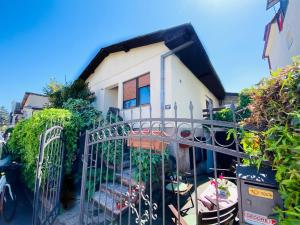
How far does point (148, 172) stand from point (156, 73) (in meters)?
4.13

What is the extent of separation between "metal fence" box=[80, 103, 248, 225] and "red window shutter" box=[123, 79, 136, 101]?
9.13 feet

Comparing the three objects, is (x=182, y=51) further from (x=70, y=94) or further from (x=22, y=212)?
(x=22, y=212)

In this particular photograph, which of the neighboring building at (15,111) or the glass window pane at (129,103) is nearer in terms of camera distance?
the glass window pane at (129,103)

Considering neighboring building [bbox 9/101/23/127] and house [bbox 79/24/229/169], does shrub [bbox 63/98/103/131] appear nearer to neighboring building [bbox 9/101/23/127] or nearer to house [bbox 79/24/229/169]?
house [bbox 79/24/229/169]

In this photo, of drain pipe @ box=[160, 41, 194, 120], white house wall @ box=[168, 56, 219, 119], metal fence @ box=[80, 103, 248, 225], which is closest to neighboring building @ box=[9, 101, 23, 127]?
metal fence @ box=[80, 103, 248, 225]

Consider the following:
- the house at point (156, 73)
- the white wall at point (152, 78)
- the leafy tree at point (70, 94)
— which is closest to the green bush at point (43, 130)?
the house at point (156, 73)

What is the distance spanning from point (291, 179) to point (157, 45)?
277 inches

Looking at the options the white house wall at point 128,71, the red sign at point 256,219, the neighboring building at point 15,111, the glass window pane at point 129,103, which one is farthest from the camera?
the neighboring building at point 15,111

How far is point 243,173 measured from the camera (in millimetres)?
1334

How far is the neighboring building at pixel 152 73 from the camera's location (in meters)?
6.63

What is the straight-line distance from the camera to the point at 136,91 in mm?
7828

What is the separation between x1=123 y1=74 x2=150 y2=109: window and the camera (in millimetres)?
7505

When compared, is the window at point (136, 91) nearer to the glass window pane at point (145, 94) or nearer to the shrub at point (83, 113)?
the glass window pane at point (145, 94)

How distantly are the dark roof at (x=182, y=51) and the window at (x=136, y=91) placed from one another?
160cm
